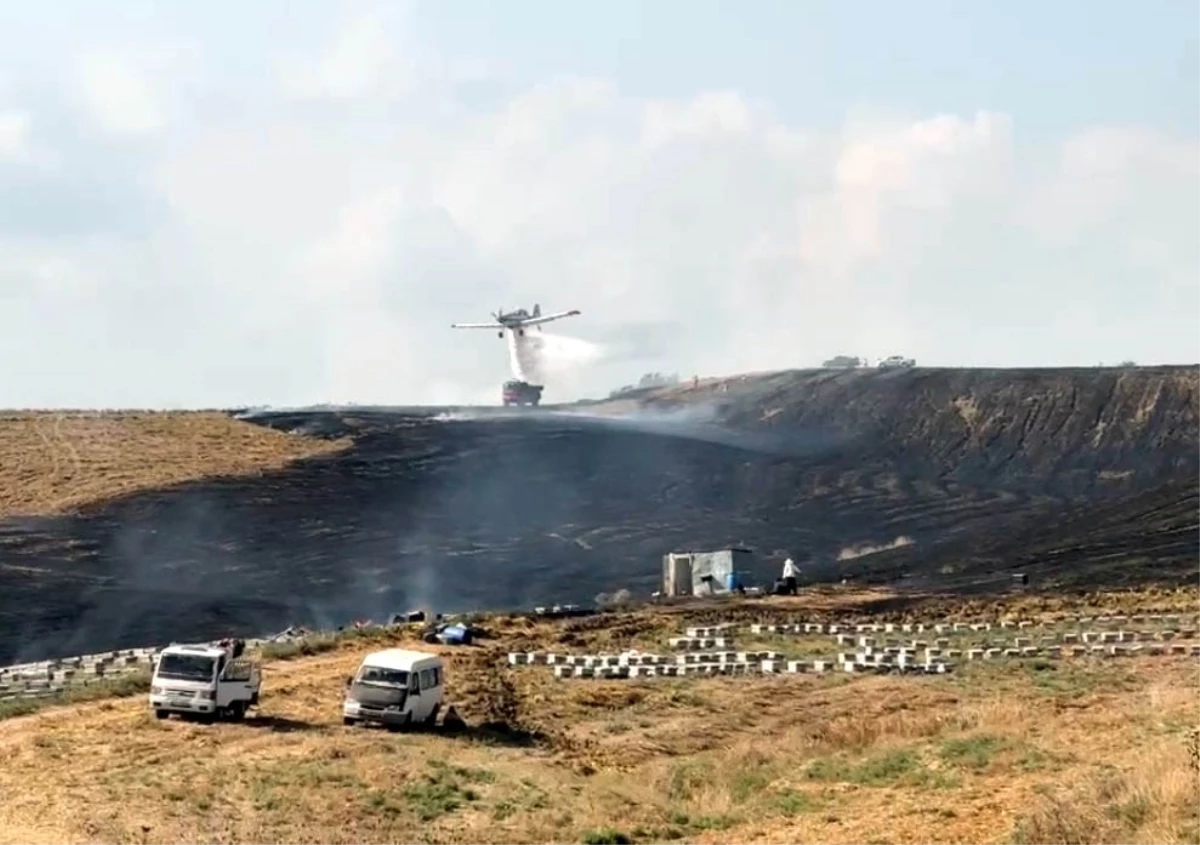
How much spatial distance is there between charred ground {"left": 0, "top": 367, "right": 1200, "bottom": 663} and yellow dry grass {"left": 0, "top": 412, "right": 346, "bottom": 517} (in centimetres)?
277

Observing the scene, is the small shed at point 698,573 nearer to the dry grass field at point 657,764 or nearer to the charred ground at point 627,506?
the charred ground at point 627,506

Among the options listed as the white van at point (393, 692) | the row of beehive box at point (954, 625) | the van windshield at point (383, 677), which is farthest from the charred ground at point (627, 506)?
the van windshield at point (383, 677)

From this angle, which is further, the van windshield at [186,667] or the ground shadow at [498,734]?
the van windshield at [186,667]

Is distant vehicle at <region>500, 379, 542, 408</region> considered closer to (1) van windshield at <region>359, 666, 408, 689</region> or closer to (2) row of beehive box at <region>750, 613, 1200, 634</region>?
(2) row of beehive box at <region>750, 613, 1200, 634</region>

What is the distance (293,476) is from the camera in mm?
94625

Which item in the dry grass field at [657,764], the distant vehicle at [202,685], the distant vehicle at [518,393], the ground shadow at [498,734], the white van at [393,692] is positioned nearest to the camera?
the dry grass field at [657,764]

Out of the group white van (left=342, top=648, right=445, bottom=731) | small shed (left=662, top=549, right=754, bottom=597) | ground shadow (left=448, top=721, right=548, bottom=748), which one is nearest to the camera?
ground shadow (left=448, top=721, right=548, bottom=748)

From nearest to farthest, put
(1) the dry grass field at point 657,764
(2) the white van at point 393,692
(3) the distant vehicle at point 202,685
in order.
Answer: (1) the dry grass field at point 657,764 < (2) the white van at point 393,692 < (3) the distant vehicle at point 202,685

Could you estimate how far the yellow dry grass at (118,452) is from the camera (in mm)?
89375

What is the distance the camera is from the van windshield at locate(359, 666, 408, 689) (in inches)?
1507

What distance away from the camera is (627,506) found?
313 ft

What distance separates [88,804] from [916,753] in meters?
16.4

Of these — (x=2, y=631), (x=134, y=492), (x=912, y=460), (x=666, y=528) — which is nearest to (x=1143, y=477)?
(x=912, y=460)

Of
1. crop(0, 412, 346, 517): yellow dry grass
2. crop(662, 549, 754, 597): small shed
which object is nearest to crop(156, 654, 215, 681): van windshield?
crop(662, 549, 754, 597): small shed
